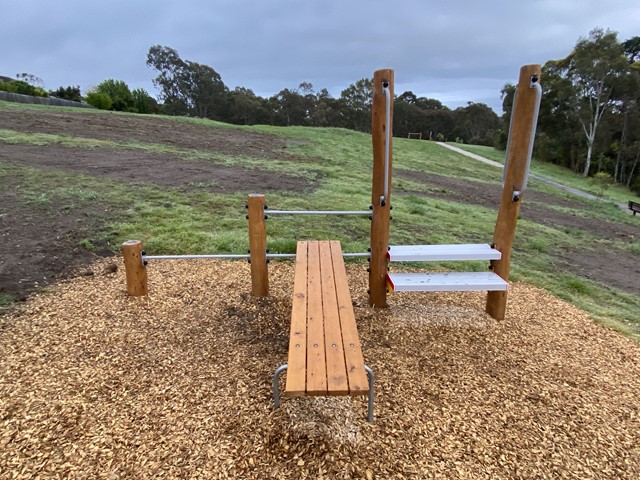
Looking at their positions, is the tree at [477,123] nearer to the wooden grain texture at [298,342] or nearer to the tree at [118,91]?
the tree at [118,91]

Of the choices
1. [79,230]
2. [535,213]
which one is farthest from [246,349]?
[535,213]

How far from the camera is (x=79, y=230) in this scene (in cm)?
509

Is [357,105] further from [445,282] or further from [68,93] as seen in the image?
[445,282]

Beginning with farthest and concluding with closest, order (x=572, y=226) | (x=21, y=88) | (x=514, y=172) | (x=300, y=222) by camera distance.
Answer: (x=21, y=88)
(x=572, y=226)
(x=300, y=222)
(x=514, y=172)

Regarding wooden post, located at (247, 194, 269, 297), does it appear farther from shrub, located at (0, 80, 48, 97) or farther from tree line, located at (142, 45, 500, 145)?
tree line, located at (142, 45, 500, 145)

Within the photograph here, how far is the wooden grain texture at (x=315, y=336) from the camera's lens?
187 cm

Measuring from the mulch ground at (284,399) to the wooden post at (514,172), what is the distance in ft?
0.90

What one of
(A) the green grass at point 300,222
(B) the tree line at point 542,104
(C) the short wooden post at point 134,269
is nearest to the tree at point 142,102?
(B) the tree line at point 542,104

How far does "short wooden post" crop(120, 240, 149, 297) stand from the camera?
354 centimetres

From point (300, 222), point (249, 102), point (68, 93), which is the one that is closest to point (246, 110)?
point (249, 102)

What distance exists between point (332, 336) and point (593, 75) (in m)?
33.9

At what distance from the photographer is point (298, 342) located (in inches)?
86.4

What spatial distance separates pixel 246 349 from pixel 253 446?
0.91 metres

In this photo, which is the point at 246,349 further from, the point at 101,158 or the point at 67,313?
the point at 101,158
